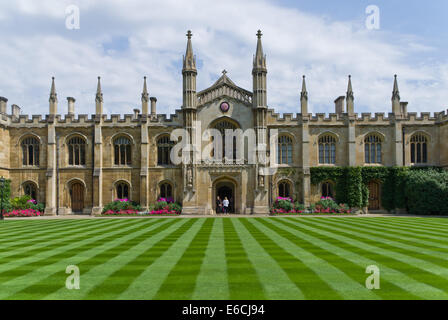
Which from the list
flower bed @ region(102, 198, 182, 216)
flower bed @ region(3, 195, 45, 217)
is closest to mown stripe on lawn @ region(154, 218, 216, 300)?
flower bed @ region(102, 198, 182, 216)

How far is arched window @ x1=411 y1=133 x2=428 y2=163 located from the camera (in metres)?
35.4

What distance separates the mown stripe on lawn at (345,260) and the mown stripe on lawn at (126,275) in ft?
14.2

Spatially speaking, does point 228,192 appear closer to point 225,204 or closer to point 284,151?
point 225,204

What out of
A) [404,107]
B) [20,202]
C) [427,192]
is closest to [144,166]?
[20,202]

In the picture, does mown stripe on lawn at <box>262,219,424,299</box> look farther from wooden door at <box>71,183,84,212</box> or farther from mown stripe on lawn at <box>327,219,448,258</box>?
wooden door at <box>71,183,84,212</box>

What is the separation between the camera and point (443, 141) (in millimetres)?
34750

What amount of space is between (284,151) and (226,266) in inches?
1067

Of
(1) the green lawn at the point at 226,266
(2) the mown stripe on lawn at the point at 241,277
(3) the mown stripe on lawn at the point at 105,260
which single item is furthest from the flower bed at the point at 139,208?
(2) the mown stripe on lawn at the point at 241,277

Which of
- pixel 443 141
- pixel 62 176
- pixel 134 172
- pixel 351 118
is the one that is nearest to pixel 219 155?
pixel 134 172

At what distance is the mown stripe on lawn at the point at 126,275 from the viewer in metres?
6.92

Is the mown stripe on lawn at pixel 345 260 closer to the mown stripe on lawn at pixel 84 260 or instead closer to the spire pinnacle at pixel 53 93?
the mown stripe on lawn at pixel 84 260

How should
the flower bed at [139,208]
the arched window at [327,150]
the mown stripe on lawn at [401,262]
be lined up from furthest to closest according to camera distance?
the arched window at [327,150] → the flower bed at [139,208] → the mown stripe on lawn at [401,262]

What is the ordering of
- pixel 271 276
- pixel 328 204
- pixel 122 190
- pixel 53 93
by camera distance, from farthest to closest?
1. pixel 53 93
2. pixel 122 190
3. pixel 328 204
4. pixel 271 276

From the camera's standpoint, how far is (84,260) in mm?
10000
